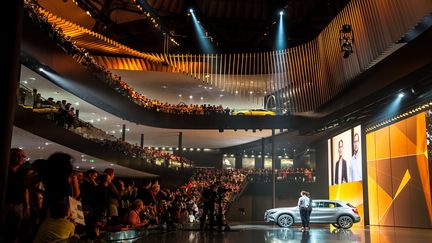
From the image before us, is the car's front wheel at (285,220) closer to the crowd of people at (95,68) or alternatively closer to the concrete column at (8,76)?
the crowd of people at (95,68)

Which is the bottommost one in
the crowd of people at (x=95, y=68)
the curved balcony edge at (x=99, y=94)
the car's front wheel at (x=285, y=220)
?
the car's front wheel at (x=285, y=220)

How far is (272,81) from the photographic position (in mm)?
25203

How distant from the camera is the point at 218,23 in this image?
3803 centimetres

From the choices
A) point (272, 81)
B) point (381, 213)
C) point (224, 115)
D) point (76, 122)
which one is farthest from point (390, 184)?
point (76, 122)

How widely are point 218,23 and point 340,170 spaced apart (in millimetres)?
Result: 16926

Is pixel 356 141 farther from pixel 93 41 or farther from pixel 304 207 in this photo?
pixel 93 41

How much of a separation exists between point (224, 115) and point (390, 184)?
38.0 ft

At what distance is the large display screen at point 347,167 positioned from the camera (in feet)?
79.8

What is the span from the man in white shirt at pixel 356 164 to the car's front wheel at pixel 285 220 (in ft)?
17.1

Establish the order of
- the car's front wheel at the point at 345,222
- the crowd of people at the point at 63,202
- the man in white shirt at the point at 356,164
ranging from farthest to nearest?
the man in white shirt at the point at 356,164
the car's front wheel at the point at 345,222
the crowd of people at the point at 63,202

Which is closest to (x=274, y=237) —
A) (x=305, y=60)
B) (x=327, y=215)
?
(x=327, y=215)

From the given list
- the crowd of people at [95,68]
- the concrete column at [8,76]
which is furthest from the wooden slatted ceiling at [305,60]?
the concrete column at [8,76]

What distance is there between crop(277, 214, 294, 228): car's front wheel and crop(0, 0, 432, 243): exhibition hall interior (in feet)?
0.34

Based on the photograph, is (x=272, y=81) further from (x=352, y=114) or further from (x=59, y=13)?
(x=59, y=13)
